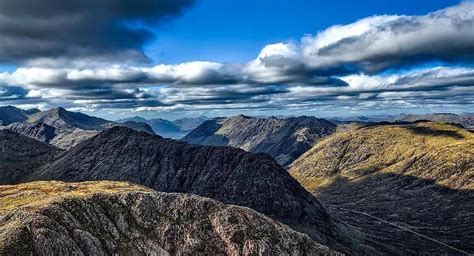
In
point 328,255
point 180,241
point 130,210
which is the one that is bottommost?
point 328,255

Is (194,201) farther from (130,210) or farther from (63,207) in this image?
(63,207)

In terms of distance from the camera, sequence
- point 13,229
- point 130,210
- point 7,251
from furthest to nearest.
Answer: point 130,210, point 13,229, point 7,251

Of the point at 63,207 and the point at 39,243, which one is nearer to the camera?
the point at 39,243

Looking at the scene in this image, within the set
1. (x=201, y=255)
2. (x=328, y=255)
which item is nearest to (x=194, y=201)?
(x=201, y=255)

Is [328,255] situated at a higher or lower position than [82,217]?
lower

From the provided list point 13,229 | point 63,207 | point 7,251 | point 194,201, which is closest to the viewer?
point 7,251

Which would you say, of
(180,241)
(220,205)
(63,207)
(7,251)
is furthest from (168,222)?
(7,251)
